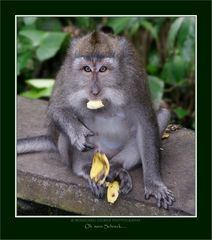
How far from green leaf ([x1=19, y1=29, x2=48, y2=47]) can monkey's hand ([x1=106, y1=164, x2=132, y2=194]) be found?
11.3 feet

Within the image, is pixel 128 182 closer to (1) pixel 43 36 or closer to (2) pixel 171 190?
(2) pixel 171 190

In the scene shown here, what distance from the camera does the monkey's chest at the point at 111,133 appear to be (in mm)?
6082

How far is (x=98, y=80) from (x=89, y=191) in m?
1.14

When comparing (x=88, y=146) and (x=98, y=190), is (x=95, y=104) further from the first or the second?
(x=98, y=190)

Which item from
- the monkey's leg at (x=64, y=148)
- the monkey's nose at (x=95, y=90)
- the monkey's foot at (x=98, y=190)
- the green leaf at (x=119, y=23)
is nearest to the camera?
the monkey's nose at (x=95, y=90)

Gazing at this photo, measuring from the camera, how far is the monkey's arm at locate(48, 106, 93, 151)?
5.82m

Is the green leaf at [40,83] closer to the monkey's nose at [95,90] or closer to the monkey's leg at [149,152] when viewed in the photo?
the monkey's leg at [149,152]

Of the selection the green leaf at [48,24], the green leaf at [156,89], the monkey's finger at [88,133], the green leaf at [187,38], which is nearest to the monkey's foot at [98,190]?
the monkey's finger at [88,133]

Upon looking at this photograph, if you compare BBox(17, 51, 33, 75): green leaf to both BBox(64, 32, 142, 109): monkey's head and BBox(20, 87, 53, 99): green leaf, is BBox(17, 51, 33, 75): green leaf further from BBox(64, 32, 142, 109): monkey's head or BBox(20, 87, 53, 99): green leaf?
BBox(64, 32, 142, 109): monkey's head

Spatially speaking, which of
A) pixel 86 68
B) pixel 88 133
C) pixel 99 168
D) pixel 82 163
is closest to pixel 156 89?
pixel 82 163

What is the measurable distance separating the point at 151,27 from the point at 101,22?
1.09m

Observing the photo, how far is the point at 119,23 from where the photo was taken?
8.81 metres

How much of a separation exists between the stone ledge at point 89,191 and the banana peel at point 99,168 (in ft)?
0.56

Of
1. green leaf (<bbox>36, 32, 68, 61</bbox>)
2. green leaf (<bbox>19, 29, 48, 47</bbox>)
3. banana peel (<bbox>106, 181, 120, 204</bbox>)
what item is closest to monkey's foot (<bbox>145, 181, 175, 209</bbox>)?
banana peel (<bbox>106, 181, 120, 204</bbox>)
